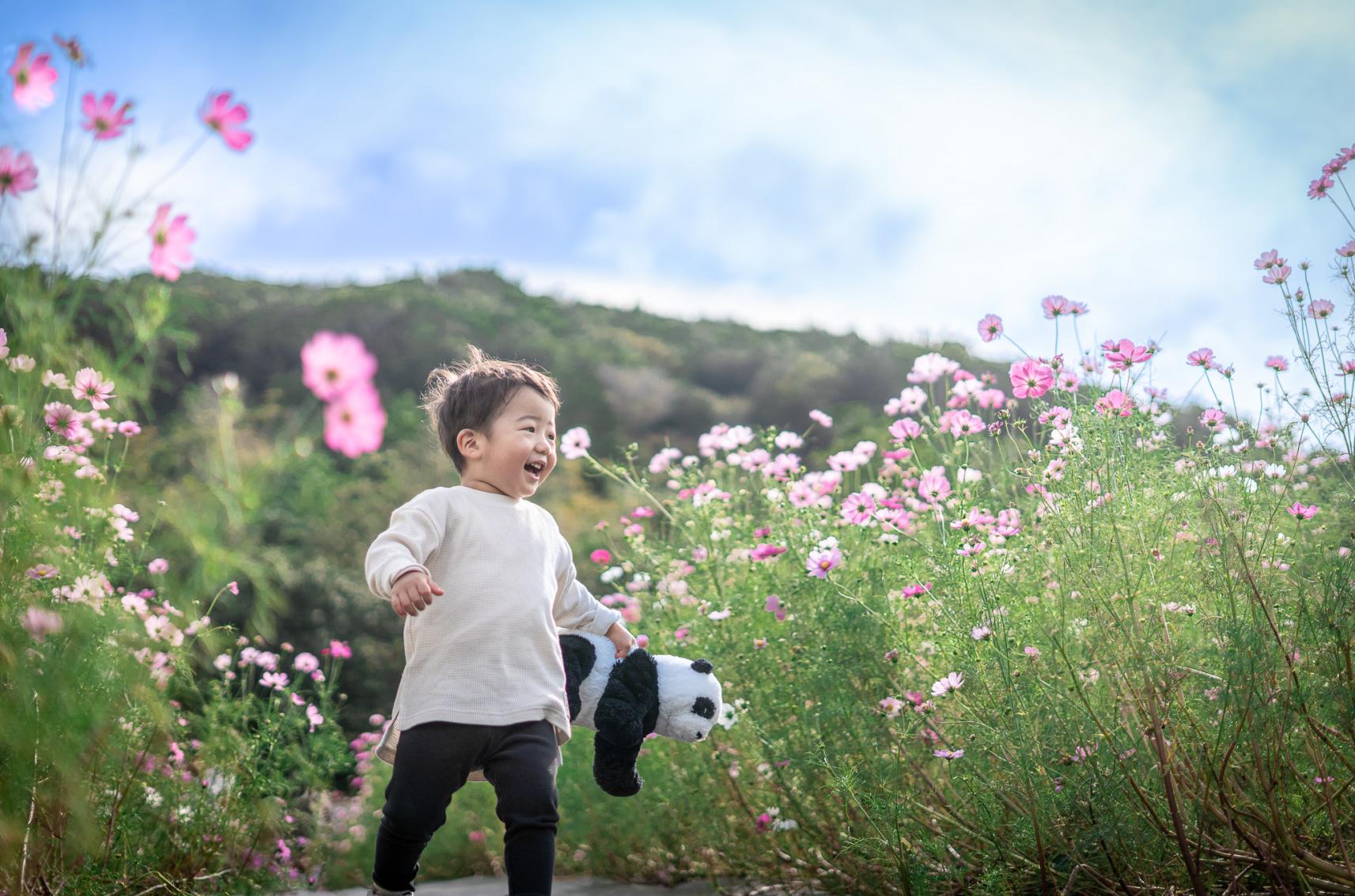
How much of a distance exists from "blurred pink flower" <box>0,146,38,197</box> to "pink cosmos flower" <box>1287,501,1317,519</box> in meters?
2.67

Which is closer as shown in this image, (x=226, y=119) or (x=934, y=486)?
(x=226, y=119)

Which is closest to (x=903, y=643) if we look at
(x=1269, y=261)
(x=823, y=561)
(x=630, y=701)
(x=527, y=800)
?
(x=823, y=561)

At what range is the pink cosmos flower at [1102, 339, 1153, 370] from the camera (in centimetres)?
254

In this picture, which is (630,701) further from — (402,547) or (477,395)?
(477,395)

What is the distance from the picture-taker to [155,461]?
453 inches

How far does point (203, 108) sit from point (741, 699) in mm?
2091

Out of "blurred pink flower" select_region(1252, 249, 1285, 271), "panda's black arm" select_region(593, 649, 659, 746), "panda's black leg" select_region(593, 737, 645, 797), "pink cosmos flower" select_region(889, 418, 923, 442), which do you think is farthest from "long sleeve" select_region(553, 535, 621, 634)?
"blurred pink flower" select_region(1252, 249, 1285, 271)

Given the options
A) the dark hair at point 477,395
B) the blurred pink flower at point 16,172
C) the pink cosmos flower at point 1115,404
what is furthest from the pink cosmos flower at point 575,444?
the blurred pink flower at point 16,172

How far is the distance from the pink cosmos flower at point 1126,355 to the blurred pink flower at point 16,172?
2.26 m

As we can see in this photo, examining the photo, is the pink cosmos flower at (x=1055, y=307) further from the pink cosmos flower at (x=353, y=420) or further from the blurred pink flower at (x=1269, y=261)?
the pink cosmos flower at (x=353, y=420)

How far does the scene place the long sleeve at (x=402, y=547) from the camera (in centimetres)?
218

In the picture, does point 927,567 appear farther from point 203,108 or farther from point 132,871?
Answer: point 132,871

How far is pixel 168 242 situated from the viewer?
1.81 meters

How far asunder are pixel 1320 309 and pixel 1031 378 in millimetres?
712
